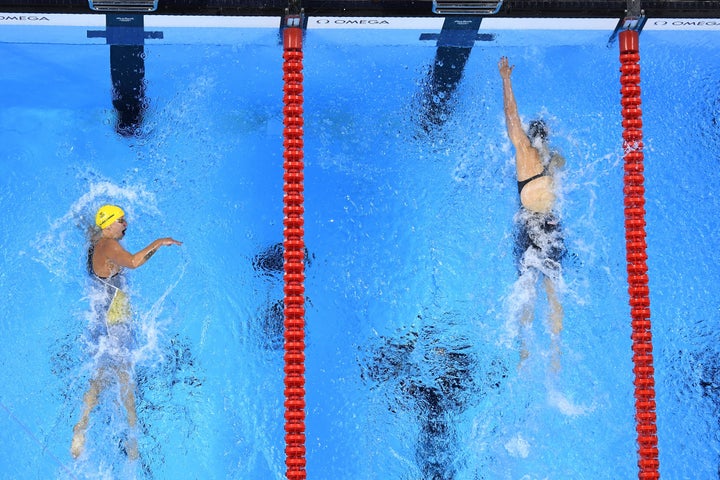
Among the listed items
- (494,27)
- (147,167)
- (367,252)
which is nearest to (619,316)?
(367,252)

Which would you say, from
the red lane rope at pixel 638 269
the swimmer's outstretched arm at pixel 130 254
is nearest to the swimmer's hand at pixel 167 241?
the swimmer's outstretched arm at pixel 130 254

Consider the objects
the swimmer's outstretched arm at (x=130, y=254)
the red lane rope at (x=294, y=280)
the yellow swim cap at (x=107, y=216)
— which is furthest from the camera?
the yellow swim cap at (x=107, y=216)

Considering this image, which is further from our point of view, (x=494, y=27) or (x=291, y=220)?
(x=494, y=27)

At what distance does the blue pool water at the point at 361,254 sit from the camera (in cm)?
528

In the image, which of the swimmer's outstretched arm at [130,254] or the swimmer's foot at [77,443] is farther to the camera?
the swimmer's foot at [77,443]

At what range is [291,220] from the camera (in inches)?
196

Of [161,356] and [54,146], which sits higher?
[54,146]

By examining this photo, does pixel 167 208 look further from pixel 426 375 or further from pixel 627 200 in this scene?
pixel 627 200

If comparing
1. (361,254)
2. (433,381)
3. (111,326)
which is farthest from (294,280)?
(111,326)

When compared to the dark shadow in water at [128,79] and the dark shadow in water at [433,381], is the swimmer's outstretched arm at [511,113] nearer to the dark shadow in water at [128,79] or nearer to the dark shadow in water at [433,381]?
the dark shadow in water at [433,381]

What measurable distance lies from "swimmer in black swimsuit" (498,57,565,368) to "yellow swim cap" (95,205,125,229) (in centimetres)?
235

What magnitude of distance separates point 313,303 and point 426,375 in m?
0.79

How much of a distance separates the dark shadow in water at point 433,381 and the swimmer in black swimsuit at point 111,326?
1.38 m

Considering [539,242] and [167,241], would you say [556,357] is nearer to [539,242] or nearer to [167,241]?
[539,242]
